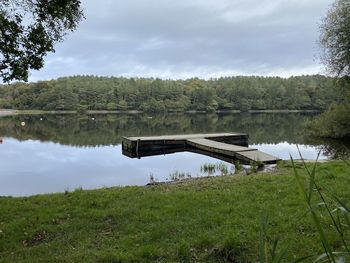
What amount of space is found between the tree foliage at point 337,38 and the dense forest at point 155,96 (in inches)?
2585

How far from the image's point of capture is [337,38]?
1098 inches

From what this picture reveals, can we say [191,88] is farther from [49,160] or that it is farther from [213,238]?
[213,238]

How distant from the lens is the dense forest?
93750 mm

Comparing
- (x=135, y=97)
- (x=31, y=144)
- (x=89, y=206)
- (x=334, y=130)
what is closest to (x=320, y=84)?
(x=135, y=97)

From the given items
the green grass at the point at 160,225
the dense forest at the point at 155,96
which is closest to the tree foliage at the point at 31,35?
the green grass at the point at 160,225

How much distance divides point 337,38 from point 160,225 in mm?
26459

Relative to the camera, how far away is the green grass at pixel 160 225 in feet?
15.9

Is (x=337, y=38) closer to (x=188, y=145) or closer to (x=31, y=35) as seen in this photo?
(x=188, y=145)

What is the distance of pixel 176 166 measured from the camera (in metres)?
19.6

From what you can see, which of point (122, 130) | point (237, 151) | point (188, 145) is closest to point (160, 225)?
point (237, 151)

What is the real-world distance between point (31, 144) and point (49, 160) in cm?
886

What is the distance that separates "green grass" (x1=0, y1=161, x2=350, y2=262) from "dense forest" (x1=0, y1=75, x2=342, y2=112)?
88.1m

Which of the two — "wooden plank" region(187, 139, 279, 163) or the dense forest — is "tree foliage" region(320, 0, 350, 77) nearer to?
"wooden plank" region(187, 139, 279, 163)

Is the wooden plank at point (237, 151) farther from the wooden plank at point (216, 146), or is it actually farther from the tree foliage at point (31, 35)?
the tree foliage at point (31, 35)
